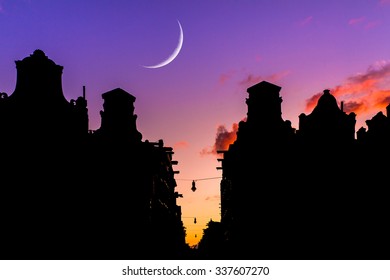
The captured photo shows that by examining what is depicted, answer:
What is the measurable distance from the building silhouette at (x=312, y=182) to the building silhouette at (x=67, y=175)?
760 centimetres

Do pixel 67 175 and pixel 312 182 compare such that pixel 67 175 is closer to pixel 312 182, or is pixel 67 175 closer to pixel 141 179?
pixel 141 179

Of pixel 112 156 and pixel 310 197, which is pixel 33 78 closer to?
pixel 112 156

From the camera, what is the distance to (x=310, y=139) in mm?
33781

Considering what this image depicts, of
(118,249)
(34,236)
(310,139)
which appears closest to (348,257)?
(310,139)

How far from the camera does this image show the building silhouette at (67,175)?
2905cm

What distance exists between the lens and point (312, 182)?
3350cm

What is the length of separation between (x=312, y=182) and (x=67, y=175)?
1629cm

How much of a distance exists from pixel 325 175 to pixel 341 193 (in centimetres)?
158

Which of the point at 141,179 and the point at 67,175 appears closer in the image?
the point at 67,175
